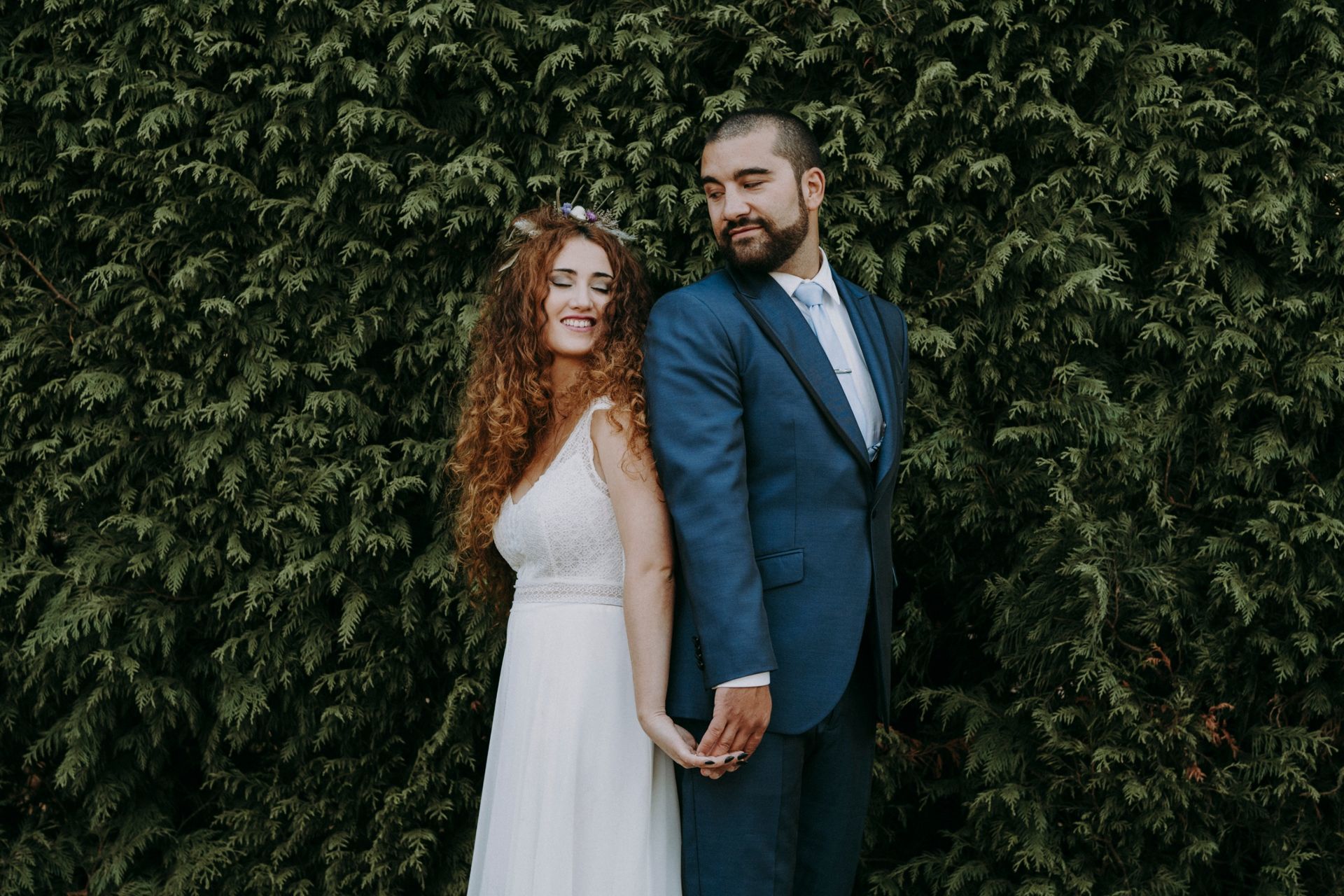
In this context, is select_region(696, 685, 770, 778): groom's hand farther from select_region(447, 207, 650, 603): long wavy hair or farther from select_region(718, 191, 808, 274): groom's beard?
select_region(718, 191, 808, 274): groom's beard

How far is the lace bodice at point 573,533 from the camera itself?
2621 millimetres

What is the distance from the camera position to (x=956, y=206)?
3416 mm

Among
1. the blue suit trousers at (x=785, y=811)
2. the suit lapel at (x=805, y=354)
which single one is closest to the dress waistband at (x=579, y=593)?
the blue suit trousers at (x=785, y=811)

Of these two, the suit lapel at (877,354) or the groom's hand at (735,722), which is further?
the suit lapel at (877,354)

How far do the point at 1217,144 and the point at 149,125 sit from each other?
334cm

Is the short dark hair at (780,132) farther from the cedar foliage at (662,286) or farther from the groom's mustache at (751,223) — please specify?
the cedar foliage at (662,286)

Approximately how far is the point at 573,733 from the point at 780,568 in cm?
62

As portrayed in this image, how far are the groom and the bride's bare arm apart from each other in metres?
0.05

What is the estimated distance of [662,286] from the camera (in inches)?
139

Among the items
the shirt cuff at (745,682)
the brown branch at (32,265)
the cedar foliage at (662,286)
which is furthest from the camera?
the brown branch at (32,265)

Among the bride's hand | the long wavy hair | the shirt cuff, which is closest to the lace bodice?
the long wavy hair

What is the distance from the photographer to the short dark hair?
103 inches

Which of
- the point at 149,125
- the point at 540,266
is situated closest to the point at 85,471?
the point at 149,125

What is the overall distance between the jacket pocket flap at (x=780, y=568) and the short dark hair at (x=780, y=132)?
90 cm
